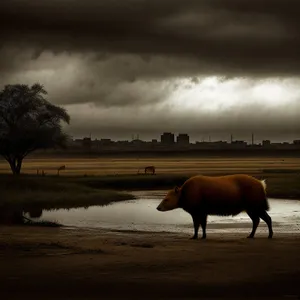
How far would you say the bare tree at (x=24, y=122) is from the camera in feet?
196

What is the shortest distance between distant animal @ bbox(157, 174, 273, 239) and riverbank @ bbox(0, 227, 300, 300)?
1319 millimetres

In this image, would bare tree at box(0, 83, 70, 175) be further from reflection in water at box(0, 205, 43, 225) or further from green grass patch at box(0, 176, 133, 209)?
reflection in water at box(0, 205, 43, 225)

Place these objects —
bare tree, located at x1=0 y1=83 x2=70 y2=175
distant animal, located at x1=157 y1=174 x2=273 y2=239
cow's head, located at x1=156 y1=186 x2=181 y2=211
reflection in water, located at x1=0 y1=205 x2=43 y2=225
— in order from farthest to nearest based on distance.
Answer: bare tree, located at x1=0 y1=83 x2=70 y2=175
reflection in water, located at x1=0 y1=205 x2=43 y2=225
cow's head, located at x1=156 y1=186 x2=181 y2=211
distant animal, located at x1=157 y1=174 x2=273 y2=239

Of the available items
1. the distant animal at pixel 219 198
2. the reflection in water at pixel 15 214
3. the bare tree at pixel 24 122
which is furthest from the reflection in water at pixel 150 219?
the bare tree at pixel 24 122

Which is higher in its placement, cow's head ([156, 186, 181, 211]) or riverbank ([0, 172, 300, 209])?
cow's head ([156, 186, 181, 211])

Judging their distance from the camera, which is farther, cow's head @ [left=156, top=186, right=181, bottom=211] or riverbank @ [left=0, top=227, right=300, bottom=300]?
cow's head @ [left=156, top=186, right=181, bottom=211]

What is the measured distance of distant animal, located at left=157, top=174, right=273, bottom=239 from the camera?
18781 millimetres

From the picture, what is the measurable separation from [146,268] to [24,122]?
50673 mm

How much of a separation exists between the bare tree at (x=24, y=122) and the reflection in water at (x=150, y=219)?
25063mm

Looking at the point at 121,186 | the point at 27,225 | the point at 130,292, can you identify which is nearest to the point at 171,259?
the point at 130,292

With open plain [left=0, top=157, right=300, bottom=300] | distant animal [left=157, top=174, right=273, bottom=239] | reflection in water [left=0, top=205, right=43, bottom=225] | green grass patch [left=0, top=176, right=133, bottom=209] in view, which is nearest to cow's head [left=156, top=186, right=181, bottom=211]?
distant animal [left=157, top=174, right=273, bottom=239]

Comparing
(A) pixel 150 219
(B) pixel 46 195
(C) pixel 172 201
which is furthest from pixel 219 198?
(B) pixel 46 195

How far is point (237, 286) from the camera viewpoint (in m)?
10.5

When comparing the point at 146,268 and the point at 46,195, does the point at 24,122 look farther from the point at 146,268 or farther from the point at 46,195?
the point at 146,268
